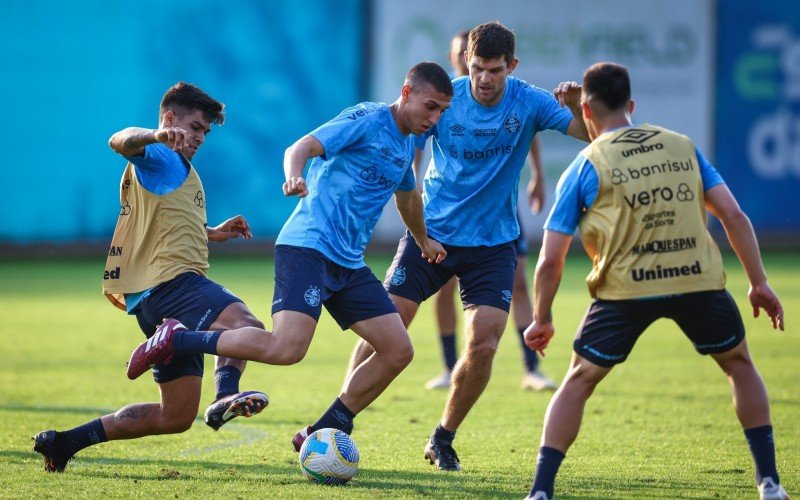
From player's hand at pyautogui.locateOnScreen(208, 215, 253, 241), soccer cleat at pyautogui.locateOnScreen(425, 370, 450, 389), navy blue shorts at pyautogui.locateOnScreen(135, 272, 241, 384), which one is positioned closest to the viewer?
navy blue shorts at pyautogui.locateOnScreen(135, 272, 241, 384)

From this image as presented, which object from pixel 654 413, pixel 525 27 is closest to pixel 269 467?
pixel 654 413

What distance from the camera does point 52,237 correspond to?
2242cm

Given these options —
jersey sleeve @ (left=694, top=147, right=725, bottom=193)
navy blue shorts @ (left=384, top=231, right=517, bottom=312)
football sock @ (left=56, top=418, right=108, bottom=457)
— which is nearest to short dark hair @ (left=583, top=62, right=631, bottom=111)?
jersey sleeve @ (left=694, top=147, right=725, bottom=193)

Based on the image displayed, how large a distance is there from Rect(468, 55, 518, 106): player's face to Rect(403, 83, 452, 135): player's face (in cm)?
58

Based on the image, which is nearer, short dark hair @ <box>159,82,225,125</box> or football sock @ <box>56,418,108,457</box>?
football sock @ <box>56,418,108,457</box>

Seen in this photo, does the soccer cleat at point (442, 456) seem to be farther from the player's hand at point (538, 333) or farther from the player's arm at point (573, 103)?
the player's arm at point (573, 103)

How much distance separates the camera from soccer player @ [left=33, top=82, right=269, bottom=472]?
6.38 m

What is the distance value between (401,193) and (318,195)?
0.63m

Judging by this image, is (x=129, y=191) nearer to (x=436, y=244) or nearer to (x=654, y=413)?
(x=436, y=244)

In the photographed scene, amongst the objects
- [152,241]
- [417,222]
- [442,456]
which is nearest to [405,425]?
[442,456]

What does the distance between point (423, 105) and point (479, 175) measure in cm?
84

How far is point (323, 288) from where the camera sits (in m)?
6.32

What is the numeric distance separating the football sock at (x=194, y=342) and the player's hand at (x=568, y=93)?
94.9 inches

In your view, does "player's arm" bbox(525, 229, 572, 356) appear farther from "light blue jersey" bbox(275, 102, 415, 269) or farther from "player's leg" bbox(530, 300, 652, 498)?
"light blue jersey" bbox(275, 102, 415, 269)
